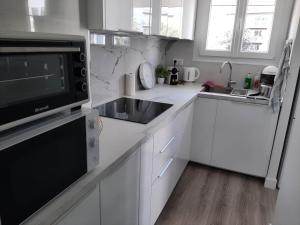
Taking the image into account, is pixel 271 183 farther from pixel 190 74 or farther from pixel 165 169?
pixel 190 74

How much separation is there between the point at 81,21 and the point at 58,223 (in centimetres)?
104

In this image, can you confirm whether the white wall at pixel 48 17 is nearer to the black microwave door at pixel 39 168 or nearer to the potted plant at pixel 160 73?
the black microwave door at pixel 39 168

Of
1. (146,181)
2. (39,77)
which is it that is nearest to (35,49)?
(39,77)

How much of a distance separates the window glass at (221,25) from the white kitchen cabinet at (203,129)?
85 centimetres

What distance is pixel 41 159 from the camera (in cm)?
64

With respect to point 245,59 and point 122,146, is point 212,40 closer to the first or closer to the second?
point 245,59

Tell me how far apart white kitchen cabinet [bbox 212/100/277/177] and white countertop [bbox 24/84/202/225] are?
0.59m

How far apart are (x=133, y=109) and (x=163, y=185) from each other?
65cm

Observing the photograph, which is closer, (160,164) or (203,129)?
(160,164)

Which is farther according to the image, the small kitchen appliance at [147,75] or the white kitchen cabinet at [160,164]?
the small kitchen appliance at [147,75]

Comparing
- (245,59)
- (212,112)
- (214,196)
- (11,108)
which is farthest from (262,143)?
(11,108)

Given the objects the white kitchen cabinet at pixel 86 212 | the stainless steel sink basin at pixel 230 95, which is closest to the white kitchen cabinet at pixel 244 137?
the stainless steel sink basin at pixel 230 95

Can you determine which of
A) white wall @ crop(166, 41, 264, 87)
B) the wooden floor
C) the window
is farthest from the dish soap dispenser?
the window

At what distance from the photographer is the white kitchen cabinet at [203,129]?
8.18 feet
